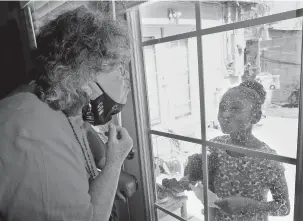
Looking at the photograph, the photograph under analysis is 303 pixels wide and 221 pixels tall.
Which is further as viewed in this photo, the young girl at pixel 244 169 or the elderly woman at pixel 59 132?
the young girl at pixel 244 169

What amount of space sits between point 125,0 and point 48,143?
0.97 metres

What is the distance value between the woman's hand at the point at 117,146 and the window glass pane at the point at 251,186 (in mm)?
500

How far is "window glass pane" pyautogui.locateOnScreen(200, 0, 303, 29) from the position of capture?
35.2 inches

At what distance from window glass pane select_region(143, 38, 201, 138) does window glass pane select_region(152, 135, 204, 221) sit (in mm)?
103

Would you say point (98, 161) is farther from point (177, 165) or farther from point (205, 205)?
point (205, 205)

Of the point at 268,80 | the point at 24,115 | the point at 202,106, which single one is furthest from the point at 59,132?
the point at 268,80

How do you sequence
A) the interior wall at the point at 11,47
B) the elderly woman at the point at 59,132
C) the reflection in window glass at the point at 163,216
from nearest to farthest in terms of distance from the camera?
the elderly woman at the point at 59,132 → the reflection in window glass at the point at 163,216 → the interior wall at the point at 11,47

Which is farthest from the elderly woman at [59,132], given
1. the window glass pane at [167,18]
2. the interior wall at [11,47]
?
the interior wall at [11,47]

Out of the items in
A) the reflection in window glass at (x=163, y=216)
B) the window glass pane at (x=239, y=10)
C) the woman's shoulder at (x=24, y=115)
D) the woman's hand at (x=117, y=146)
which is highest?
the window glass pane at (x=239, y=10)

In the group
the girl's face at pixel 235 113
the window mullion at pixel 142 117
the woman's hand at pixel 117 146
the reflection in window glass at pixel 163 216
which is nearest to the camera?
the woman's hand at pixel 117 146

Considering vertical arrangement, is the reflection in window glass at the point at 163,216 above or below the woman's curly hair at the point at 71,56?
below

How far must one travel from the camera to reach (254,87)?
1.06 m

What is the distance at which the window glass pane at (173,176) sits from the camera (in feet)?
4.89

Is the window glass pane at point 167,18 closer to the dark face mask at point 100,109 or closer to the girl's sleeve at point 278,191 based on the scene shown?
the dark face mask at point 100,109
